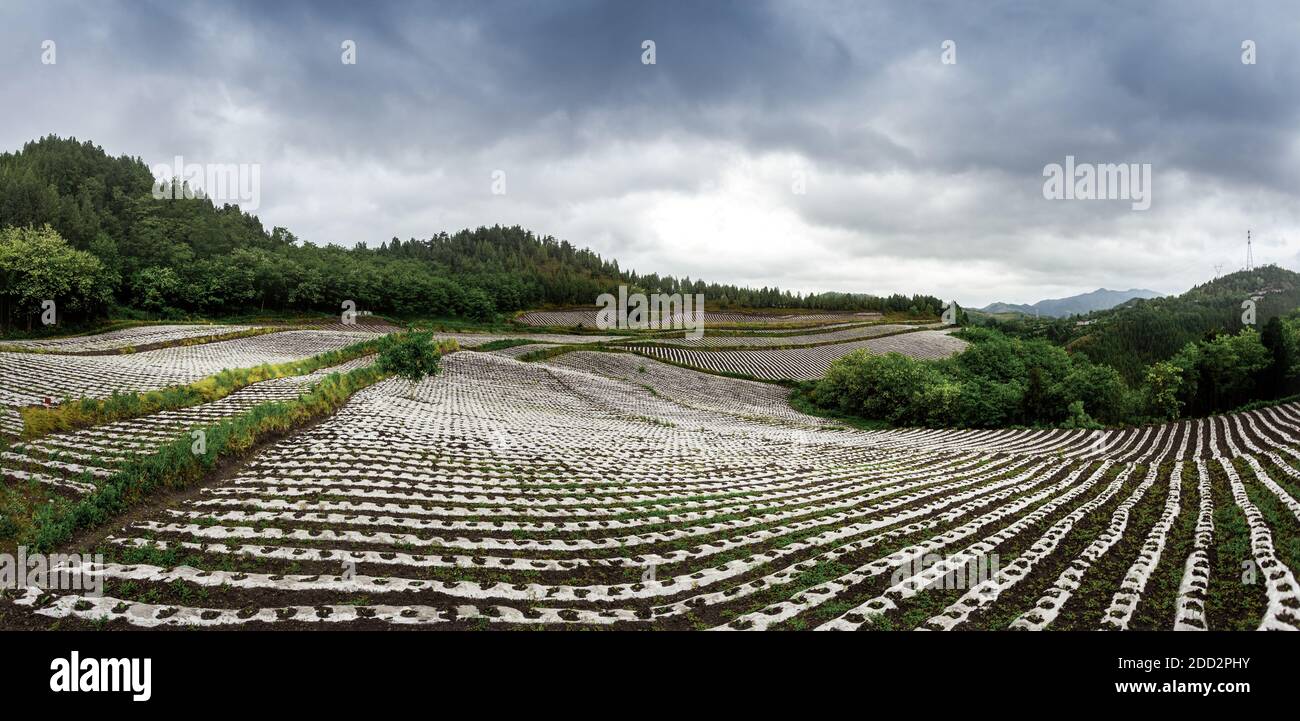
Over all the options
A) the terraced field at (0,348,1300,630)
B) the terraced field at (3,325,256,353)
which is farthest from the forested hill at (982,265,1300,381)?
the terraced field at (3,325,256,353)

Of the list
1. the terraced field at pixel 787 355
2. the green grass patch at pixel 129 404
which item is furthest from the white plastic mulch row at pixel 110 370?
the terraced field at pixel 787 355

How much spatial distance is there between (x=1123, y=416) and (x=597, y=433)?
48.2m

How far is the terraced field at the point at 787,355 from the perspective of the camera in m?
70.1

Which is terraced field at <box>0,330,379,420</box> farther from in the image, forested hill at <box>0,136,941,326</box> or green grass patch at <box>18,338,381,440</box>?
forested hill at <box>0,136,941,326</box>

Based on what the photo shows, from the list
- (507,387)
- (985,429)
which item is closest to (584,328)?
(507,387)

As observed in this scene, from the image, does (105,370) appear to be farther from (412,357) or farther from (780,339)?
(780,339)

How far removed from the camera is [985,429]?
40.3m

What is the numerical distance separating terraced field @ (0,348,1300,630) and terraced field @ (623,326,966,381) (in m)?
48.9

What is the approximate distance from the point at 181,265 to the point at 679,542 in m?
103

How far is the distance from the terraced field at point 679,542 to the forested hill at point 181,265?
204ft

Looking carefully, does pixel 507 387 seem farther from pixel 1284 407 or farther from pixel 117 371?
pixel 1284 407

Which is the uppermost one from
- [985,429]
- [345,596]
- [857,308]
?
[857,308]

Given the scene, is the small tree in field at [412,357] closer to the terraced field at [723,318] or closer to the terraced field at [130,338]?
the terraced field at [130,338]

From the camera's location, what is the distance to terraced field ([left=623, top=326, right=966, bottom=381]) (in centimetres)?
7006
